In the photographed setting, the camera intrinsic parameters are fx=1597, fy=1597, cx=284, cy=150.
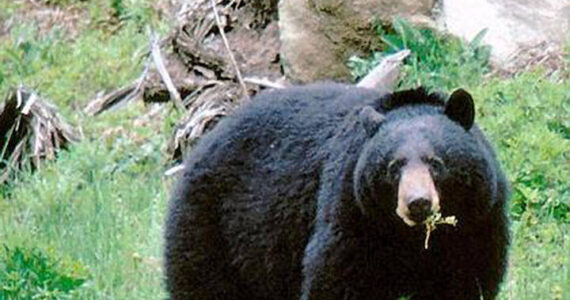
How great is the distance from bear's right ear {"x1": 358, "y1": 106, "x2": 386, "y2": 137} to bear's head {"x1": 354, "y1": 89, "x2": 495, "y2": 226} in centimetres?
1

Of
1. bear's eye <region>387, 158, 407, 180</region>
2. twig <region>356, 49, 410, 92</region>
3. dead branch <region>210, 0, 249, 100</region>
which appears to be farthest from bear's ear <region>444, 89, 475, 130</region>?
dead branch <region>210, 0, 249, 100</region>

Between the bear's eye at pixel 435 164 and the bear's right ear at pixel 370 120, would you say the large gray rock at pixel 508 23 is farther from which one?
the bear's eye at pixel 435 164

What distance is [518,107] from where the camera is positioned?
1018 centimetres

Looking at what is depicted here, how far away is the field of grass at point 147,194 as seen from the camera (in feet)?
25.1

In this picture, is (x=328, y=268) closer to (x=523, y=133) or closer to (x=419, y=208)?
(x=419, y=208)

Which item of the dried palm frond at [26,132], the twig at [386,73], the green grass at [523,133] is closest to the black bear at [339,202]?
the green grass at [523,133]

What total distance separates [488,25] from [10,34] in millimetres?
7104

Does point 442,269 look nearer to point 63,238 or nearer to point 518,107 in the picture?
point 63,238

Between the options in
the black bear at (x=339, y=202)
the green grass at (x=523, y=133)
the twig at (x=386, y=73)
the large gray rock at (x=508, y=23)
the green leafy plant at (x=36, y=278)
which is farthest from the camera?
the large gray rock at (x=508, y=23)

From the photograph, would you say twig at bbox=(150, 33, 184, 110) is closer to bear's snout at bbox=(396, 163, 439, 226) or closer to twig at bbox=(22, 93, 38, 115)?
twig at bbox=(22, 93, 38, 115)

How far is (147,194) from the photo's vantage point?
10141mm

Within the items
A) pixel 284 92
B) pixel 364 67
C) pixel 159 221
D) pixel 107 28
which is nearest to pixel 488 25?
pixel 364 67

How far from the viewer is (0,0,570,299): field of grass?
7652mm

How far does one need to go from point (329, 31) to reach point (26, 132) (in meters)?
2.40
